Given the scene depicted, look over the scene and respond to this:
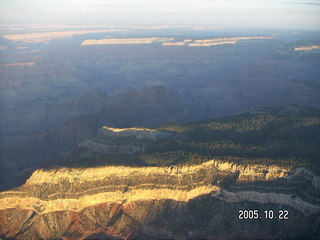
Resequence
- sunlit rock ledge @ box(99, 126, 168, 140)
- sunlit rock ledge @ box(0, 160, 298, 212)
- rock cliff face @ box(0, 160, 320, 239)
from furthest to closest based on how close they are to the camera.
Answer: sunlit rock ledge @ box(99, 126, 168, 140)
sunlit rock ledge @ box(0, 160, 298, 212)
rock cliff face @ box(0, 160, 320, 239)

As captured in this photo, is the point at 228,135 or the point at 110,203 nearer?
the point at 110,203

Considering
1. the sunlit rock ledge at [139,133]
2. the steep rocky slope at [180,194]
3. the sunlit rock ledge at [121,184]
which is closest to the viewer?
the steep rocky slope at [180,194]

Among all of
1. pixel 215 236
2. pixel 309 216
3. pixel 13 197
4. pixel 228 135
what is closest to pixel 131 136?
pixel 228 135

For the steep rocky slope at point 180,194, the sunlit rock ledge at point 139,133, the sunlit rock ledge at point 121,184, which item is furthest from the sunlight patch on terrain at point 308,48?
the sunlit rock ledge at point 121,184

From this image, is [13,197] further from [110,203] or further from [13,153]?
[13,153]

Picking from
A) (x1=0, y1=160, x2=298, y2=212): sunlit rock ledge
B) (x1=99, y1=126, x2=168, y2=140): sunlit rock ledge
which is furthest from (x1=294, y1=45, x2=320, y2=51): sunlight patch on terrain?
(x1=0, y1=160, x2=298, y2=212): sunlit rock ledge

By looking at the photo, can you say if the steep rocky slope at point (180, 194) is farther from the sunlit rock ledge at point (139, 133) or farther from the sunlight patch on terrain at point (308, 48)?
the sunlight patch on terrain at point (308, 48)

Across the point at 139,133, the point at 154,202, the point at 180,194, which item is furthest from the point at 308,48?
the point at 154,202

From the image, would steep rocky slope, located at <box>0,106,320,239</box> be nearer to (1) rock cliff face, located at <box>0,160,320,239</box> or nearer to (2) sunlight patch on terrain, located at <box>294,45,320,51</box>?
(1) rock cliff face, located at <box>0,160,320,239</box>
